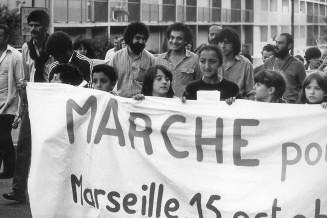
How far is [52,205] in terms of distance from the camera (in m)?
6.36

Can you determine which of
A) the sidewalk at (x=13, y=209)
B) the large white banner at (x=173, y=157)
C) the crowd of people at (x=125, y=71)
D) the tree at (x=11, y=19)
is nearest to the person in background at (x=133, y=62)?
the crowd of people at (x=125, y=71)

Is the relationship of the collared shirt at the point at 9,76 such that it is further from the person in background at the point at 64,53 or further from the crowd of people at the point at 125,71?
the person in background at the point at 64,53

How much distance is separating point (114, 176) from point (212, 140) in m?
0.80

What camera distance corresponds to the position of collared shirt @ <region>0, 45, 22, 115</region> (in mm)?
8812

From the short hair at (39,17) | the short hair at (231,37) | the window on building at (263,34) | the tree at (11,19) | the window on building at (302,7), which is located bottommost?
the short hair at (231,37)

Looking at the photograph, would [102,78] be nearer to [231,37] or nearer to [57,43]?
[57,43]

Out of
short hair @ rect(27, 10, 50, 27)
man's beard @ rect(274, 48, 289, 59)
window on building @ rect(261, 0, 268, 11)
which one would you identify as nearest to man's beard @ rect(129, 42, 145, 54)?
short hair @ rect(27, 10, 50, 27)

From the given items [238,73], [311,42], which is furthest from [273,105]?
[311,42]

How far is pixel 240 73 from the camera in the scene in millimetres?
8266

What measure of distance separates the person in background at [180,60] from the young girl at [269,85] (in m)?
1.57

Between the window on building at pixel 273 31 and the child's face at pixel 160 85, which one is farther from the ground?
Answer: the window on building at pixel 273 31

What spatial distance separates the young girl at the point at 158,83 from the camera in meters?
6.84

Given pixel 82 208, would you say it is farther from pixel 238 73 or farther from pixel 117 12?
pixel 117 12

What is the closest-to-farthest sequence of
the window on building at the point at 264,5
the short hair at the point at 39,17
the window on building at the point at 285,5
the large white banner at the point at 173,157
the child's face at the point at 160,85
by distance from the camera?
the large white banner at the point at 173,157 < the child's face at the point at 160,85 < the short hair at the point at 39,17 < the window on building at the point at 264,5 < the window on building at the point at 285,5
